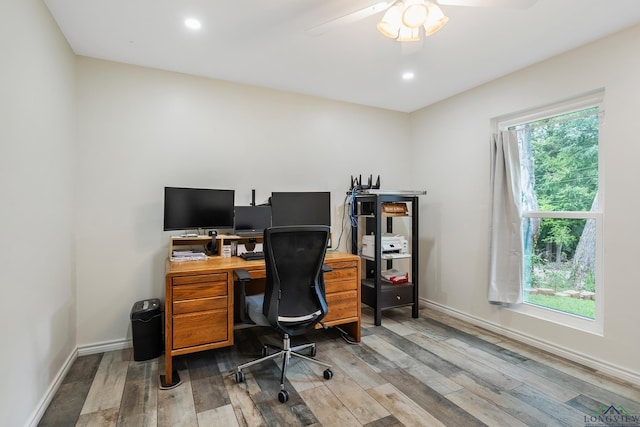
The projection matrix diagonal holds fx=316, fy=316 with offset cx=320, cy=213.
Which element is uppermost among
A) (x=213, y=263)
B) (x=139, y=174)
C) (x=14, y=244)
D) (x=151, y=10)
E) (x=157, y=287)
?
(x=151, y=10)

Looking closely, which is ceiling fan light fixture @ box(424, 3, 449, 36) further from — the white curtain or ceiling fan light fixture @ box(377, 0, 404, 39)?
the white curtain

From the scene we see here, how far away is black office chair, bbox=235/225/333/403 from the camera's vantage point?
2.18 metres

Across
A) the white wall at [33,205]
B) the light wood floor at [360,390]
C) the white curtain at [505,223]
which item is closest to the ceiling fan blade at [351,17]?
the white wall at [33,205]

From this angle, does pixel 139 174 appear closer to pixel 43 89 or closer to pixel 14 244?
pixel 43 89

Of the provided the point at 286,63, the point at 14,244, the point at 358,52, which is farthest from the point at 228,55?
the point at 14,244

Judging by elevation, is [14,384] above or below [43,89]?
below

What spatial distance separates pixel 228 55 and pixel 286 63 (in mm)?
500

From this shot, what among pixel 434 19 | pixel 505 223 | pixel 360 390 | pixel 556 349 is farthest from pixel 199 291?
pixel 556 349

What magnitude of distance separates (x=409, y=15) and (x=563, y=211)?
2258 mm

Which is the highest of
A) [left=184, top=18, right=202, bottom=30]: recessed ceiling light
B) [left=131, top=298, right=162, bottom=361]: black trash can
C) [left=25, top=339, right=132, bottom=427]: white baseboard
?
[left=184, top=18, right=202, bottom=30]: recessed ceiling light

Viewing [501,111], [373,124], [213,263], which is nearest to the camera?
[213,263]

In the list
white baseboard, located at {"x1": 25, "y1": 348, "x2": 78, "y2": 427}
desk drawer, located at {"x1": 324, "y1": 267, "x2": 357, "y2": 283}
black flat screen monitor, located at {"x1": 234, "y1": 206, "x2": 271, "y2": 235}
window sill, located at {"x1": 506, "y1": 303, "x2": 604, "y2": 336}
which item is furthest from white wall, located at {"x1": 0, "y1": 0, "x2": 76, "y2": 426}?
window sill, located at {"x1": 506, "y1": 303, "x2": 604, "y2": 336}

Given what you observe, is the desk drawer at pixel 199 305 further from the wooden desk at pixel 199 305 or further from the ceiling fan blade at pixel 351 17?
the ceiling fan blade at pixel 351 17

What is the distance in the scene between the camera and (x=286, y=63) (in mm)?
2836
